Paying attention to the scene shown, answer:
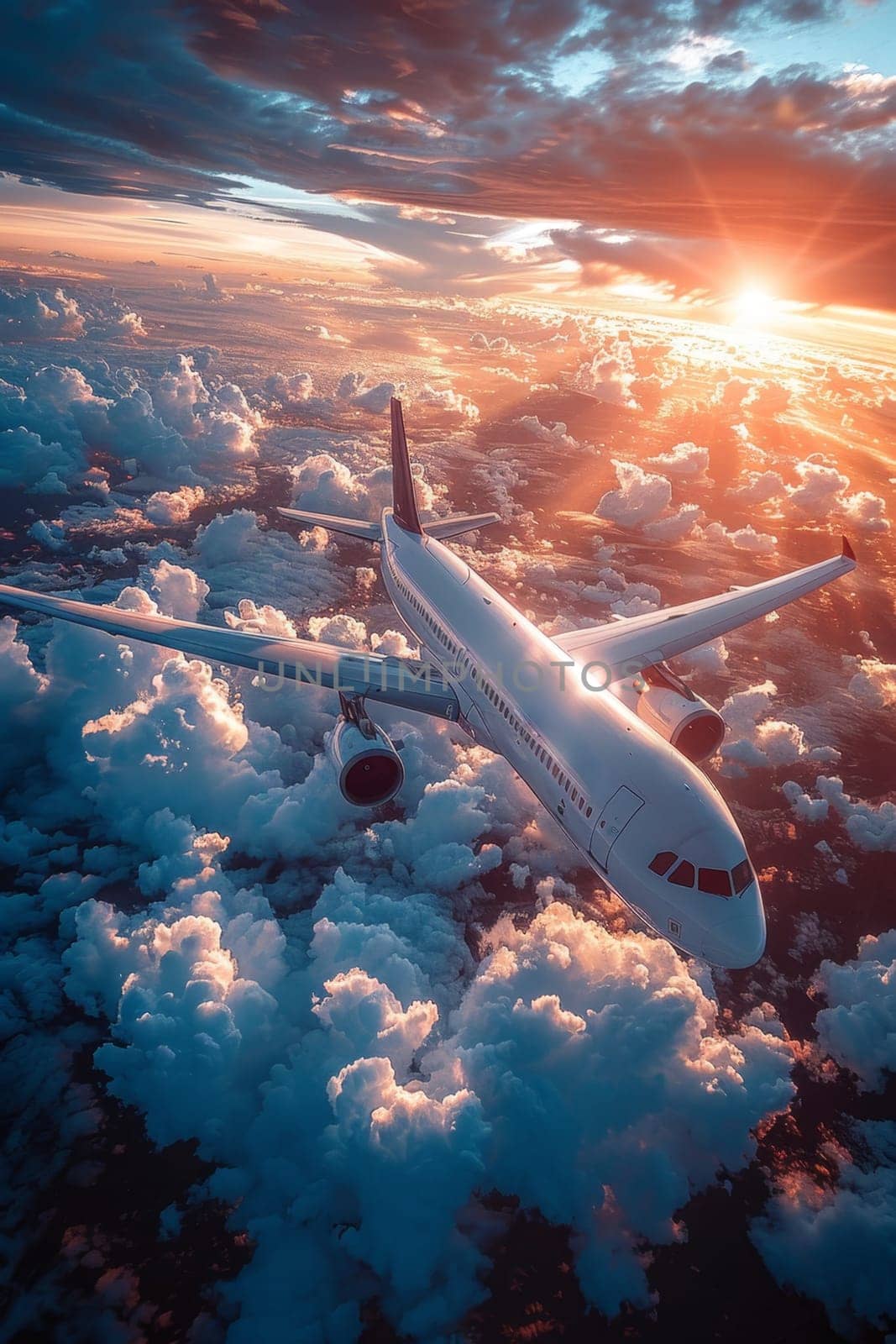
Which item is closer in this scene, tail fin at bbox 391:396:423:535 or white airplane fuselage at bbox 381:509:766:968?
white airplane fuselage at bbox 381:509:766:968

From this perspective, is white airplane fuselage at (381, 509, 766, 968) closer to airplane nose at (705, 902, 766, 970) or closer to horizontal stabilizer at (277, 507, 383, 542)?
airplane nose at (705, 902, 766, 970)

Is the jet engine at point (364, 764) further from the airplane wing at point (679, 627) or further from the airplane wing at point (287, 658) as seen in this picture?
the airplane wing at point (679, 627)

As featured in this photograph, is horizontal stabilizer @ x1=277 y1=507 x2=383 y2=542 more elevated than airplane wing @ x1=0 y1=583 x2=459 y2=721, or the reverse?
horizontal stabilizer @ x1=277 y1=507 x2=383 y2=542

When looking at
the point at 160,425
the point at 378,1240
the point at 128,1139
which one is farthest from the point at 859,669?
the point at 160,425

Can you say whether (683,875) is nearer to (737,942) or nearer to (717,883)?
(717,883)

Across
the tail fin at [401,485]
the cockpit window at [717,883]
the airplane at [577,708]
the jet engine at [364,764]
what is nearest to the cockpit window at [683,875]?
the airplane at [577,708]

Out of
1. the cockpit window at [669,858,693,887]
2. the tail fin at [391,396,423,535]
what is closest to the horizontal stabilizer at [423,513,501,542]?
the tail fin at [391,396,423,535]
